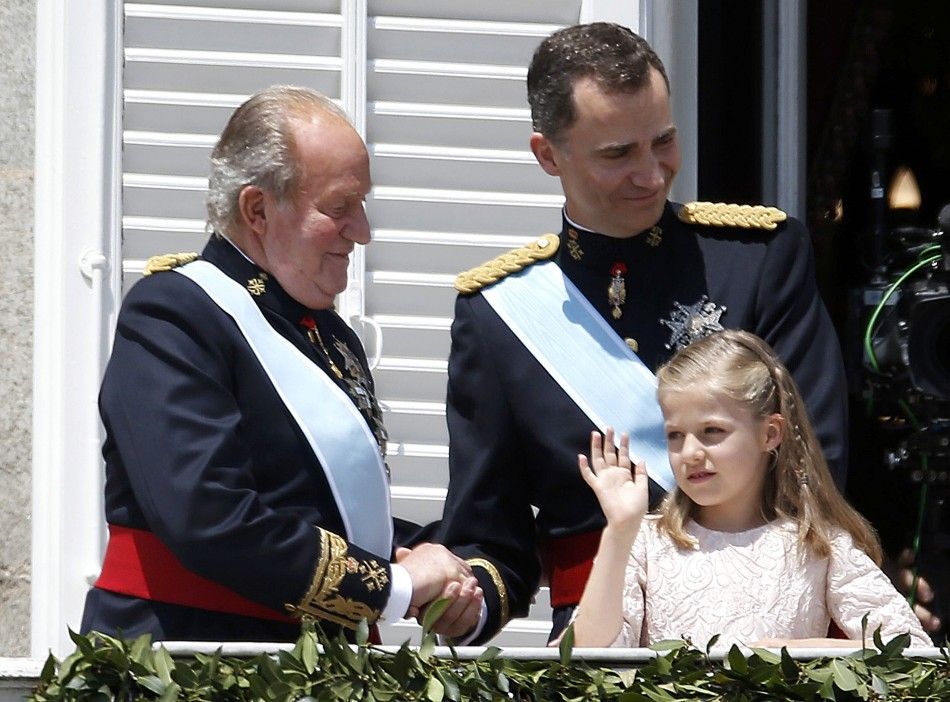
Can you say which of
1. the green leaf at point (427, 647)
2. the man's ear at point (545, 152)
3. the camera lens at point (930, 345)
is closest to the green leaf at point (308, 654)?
the green leaf at point (427, 647)

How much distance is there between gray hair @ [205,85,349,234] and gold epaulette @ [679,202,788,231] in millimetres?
603

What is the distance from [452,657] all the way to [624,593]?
0.40m

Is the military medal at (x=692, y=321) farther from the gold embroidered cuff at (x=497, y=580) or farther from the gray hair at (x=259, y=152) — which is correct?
the gray hair at (x=259, y=152)

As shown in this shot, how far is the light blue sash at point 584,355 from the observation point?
362cm

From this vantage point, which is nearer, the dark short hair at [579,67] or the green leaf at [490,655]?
the green leaf at [490,655]

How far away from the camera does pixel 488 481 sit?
3.66 m

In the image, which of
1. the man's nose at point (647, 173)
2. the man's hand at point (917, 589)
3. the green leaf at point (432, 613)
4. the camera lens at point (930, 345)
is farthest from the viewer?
the man's hand at point (917, 589)

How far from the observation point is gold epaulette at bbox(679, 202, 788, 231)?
12.3 feet

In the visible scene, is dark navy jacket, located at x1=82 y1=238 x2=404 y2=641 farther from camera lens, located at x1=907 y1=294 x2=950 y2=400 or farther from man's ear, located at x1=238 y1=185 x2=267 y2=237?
camera lens, located at x1=907 y1=294 x2=950 y2=400

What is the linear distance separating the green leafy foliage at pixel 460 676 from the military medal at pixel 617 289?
0.84 m

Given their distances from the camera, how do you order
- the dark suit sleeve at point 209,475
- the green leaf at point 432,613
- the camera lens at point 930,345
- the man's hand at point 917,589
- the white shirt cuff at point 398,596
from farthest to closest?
the man's hand at point 917,589 → the camera lens at point 930,345 → the white shirt cuff at point 398,596 → the dark suit sleeve at point 209,475 → the green leaf at point 432,613

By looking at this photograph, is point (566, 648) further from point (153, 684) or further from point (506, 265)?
point (506, 265)

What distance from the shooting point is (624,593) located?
335cm

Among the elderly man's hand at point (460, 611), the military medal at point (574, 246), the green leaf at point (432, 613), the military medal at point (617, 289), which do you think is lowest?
the elderly man's hand at point (460, 611)
